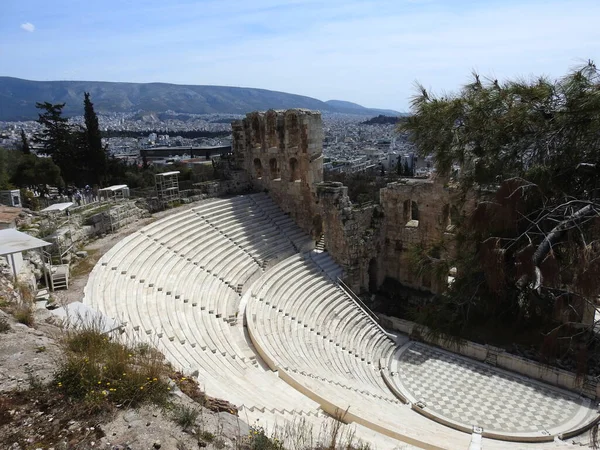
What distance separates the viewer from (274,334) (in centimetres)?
1248

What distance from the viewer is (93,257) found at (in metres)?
12.3

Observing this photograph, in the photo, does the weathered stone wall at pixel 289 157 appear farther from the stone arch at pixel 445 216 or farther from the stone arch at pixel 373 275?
the stone arch at pixel 445 216

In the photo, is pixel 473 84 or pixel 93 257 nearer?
pixel 473 84

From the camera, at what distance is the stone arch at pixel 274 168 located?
2097cm

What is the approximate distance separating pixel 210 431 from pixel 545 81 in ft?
32.8

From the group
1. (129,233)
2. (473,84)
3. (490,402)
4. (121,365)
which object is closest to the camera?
(121,365)

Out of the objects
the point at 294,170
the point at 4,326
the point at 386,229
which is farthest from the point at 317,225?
the point at 4,326

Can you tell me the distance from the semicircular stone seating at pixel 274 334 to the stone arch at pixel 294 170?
11.1 ft

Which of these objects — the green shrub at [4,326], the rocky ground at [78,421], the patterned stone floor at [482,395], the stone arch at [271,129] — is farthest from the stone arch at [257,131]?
the rocky ground at [78,421]

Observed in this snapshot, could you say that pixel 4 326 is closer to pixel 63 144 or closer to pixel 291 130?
pixel 291 130

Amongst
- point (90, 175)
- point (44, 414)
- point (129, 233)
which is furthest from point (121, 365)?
point (90, 175)

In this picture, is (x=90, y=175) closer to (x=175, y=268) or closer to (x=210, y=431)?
(x=175, y=268)

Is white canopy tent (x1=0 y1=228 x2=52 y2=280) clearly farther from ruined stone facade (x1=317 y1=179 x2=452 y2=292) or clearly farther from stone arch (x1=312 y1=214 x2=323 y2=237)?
stone arch (x1=312 y1=214 x2=323 y2=237)

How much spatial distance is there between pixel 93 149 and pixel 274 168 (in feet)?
47.1
